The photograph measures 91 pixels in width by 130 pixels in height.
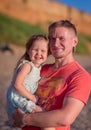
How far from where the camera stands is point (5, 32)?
123 feet

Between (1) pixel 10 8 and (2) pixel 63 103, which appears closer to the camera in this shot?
(2) pixel 63 103

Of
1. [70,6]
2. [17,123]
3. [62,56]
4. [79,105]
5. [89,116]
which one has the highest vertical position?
[62,56]

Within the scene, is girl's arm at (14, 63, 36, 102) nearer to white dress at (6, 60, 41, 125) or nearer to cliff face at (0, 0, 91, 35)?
white dress at (6, 60, 41, 125)

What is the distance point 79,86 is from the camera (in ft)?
11.6

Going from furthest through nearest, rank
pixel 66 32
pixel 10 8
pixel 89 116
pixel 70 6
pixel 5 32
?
pixel 70 6 → pixel 10 8 → pixel 5 32 → pixel 89 116 → pixel 66 32

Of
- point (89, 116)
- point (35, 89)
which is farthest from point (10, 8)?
point (35, 89)

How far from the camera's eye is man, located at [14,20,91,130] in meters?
3.48

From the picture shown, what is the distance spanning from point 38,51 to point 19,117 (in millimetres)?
674

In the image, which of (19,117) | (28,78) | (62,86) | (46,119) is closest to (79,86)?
(62,86)

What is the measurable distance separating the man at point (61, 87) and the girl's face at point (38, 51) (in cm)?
23

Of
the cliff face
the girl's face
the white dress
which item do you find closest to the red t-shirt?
the white dress

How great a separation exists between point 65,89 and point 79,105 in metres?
0.20

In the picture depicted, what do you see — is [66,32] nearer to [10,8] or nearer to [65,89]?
[65,89]

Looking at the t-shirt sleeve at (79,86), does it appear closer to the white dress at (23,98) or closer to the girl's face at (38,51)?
the white dress at (23,98)
